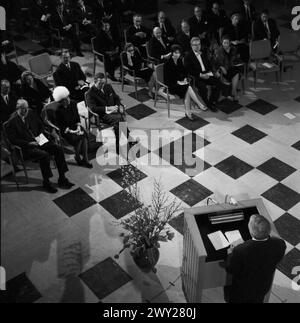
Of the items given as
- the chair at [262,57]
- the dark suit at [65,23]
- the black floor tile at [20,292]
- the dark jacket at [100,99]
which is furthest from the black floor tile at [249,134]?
the dark suit at [65,23]

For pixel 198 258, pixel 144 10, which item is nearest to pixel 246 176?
pixel 198 258

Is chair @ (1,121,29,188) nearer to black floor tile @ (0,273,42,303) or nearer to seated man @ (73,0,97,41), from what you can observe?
black floor tile @ (0,273,42,303)

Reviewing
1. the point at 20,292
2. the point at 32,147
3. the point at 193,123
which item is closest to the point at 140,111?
the point at 193,123

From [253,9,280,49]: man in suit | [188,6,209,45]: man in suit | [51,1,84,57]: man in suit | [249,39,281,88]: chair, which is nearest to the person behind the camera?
[249,39,281,88]: chair

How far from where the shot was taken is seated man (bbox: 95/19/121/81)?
802cm

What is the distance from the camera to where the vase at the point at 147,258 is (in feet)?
15.1

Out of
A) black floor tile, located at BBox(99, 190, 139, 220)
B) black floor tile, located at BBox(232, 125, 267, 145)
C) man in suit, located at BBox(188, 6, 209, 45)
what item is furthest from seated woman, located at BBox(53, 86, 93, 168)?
man in suit, located at BBox(188, 6, 209, 45)

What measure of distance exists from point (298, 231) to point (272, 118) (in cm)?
236

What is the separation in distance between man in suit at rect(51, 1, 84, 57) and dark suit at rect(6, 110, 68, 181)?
345 cm

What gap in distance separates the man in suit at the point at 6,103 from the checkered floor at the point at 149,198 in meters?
0.80

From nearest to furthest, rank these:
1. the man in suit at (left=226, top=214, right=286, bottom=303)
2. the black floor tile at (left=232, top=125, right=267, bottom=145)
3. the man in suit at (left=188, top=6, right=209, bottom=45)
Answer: the man in suit at (left=226, top=214, right=286, bottom=303), the black floor tile at (left=232, top=125, right=267, bottom=145), the man in suit at (left=188, top=6, right=209, bottom=45)

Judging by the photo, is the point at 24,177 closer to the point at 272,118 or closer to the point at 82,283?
the point at 82,283

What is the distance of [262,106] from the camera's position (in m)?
7.44

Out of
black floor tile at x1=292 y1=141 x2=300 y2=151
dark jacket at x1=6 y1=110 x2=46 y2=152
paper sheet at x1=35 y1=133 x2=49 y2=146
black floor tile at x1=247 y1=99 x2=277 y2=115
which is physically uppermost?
dark jacket at x1=6 y1=110 x2=46 y2=152
